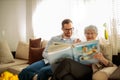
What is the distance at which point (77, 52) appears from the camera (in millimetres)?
2510

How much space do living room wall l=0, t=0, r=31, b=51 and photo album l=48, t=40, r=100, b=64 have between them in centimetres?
225

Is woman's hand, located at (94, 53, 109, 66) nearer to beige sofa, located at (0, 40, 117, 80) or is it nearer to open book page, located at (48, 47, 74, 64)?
beige sofa, located at (0, 40, 117, 80)

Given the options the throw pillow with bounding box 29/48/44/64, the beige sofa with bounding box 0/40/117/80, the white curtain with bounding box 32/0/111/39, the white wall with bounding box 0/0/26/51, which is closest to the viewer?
the beige sofa with bounding box 0/40/117/80

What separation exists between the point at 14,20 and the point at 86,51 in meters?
2.51

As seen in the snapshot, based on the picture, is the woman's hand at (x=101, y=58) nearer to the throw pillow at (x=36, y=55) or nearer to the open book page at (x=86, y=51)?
the open book page at (x=86, y=51)

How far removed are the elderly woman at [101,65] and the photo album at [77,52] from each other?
0.24 feet

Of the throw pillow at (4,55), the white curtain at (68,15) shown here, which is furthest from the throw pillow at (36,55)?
the white curtain at (68,15)

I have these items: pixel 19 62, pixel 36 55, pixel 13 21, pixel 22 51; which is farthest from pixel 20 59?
pixel 13 21

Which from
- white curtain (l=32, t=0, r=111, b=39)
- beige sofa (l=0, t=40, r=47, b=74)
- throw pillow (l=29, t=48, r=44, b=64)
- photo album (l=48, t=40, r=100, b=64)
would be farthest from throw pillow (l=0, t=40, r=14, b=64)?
photo album (l=48, t=40, r=100, b=64)

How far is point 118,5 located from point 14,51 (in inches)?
96.1

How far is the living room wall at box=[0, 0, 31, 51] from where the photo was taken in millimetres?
4496

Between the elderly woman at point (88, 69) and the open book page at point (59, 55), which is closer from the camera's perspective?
the elderly woman at point (88, 69)

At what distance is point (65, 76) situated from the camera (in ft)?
7.58

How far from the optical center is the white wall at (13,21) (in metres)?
4.49
